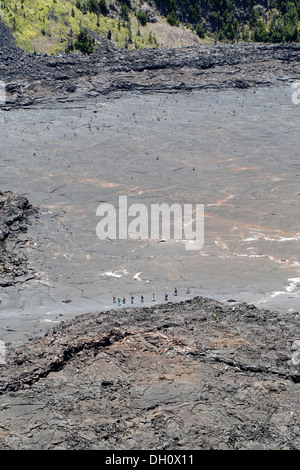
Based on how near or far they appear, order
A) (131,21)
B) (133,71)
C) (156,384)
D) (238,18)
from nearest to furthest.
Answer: (156,384) → (133,71) → (131,21) → (238,18)

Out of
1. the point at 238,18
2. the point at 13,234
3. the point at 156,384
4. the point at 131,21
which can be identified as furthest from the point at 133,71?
the point at 156,384

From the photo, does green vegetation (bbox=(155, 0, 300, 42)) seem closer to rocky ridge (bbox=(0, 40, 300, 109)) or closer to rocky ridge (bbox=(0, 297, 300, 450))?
rocky ridge (bbox=(0, 40, 300, 109))

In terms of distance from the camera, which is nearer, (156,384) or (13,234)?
(156,384)

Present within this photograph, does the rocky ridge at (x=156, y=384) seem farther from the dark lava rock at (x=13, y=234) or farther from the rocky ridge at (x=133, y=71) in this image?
the rocky ridge at (x=133, y=71)

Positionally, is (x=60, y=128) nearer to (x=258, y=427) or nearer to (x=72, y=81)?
(x=72, y=81)

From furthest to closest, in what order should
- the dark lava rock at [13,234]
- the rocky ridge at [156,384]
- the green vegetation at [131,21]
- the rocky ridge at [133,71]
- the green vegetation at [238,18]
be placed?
the green vegetation at [238,18], the green vegetation at [131,21], the rocky ridge at [133,71], the dark lava rock at [13,234], the rocky ridge at [156,384]

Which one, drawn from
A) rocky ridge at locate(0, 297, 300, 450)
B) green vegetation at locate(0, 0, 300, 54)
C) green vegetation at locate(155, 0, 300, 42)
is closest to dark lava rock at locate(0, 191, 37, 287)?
rocky ridge at locate(0, 297, 300, 450)

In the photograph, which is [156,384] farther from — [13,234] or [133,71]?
[133,71]

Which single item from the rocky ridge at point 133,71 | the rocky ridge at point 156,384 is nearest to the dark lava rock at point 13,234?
the rocky ridge at point 156,384
